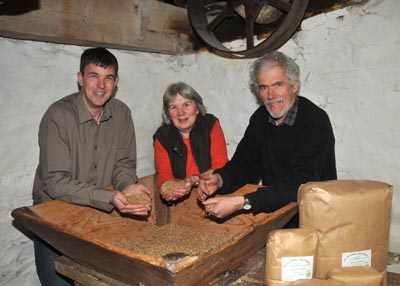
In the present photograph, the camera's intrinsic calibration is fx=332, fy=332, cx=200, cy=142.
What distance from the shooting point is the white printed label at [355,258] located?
1062 mm

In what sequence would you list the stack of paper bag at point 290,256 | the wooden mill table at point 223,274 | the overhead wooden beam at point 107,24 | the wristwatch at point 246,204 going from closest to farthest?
the stack of paper bag at point 290,256 → the wooden mill table at point 223,274 → the wristwatch at point 246,204 → the overhead wooden beam at point 107,24

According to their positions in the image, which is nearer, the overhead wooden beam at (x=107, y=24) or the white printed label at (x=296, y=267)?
the white printed label at (x=296, y=267)

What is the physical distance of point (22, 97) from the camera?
6.59 feet

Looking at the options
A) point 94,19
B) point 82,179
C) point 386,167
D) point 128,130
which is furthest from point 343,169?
point 94,19

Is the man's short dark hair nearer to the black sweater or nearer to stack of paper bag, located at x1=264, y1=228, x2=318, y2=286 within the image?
the black sweater

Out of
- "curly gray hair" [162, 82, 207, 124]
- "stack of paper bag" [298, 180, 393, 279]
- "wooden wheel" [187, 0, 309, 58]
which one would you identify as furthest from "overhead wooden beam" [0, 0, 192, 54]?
"stack of paper bag" [298, 180, 393, 279]

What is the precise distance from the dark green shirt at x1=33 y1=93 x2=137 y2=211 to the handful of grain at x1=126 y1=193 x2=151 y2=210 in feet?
0.40

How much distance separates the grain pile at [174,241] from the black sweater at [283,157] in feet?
0.89

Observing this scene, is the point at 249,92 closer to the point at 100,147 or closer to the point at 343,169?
the point at 343,169

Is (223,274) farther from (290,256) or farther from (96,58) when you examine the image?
(96,58)

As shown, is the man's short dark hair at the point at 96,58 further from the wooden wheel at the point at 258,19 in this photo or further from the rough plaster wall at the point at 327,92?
the wooden wheel at the point at 258,19

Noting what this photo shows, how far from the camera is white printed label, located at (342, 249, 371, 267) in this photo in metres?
1.06

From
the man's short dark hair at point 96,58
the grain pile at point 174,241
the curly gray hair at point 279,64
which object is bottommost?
the grain pile at point 174,241

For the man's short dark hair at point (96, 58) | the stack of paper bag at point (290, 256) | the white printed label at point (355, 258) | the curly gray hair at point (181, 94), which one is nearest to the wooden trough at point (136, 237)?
the stack of paper bag at point (290, 256)
